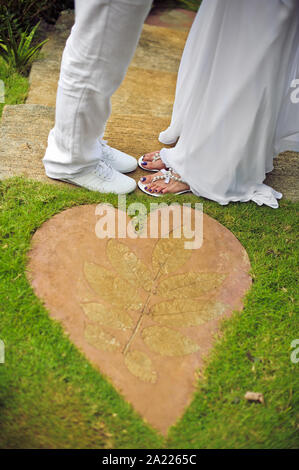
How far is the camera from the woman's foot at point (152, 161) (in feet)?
7.83

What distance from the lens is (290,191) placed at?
2436mm

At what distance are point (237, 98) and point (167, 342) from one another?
1.16 metres

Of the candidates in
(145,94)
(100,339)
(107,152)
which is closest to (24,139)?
(107,152)

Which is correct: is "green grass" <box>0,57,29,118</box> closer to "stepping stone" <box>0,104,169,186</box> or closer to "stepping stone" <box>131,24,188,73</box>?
"stepping stone" <box>0,104,169,186</box>

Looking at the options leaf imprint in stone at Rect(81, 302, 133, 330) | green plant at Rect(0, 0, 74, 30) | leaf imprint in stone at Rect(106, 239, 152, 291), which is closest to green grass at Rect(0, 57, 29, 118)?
green plant at Rect(0, 0, 74, 30)

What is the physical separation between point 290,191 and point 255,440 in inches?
58.2

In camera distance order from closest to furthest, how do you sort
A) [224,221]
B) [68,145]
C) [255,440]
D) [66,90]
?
[255,440], [66,90], [68,145], [224,221]

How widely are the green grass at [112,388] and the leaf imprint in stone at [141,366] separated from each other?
0.11 m

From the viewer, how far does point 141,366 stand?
5.02 ft

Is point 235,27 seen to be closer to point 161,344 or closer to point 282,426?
point 161,344

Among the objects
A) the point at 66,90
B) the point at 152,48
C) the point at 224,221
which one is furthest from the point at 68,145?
the point at 152,48

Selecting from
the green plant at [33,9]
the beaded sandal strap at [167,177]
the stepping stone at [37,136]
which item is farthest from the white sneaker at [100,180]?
the green plant at [33,9]

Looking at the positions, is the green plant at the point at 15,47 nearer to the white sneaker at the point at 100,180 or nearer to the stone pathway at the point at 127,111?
the stone pathway at the point at 127,111

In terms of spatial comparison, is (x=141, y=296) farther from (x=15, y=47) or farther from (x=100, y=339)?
(x=15, y=47)
